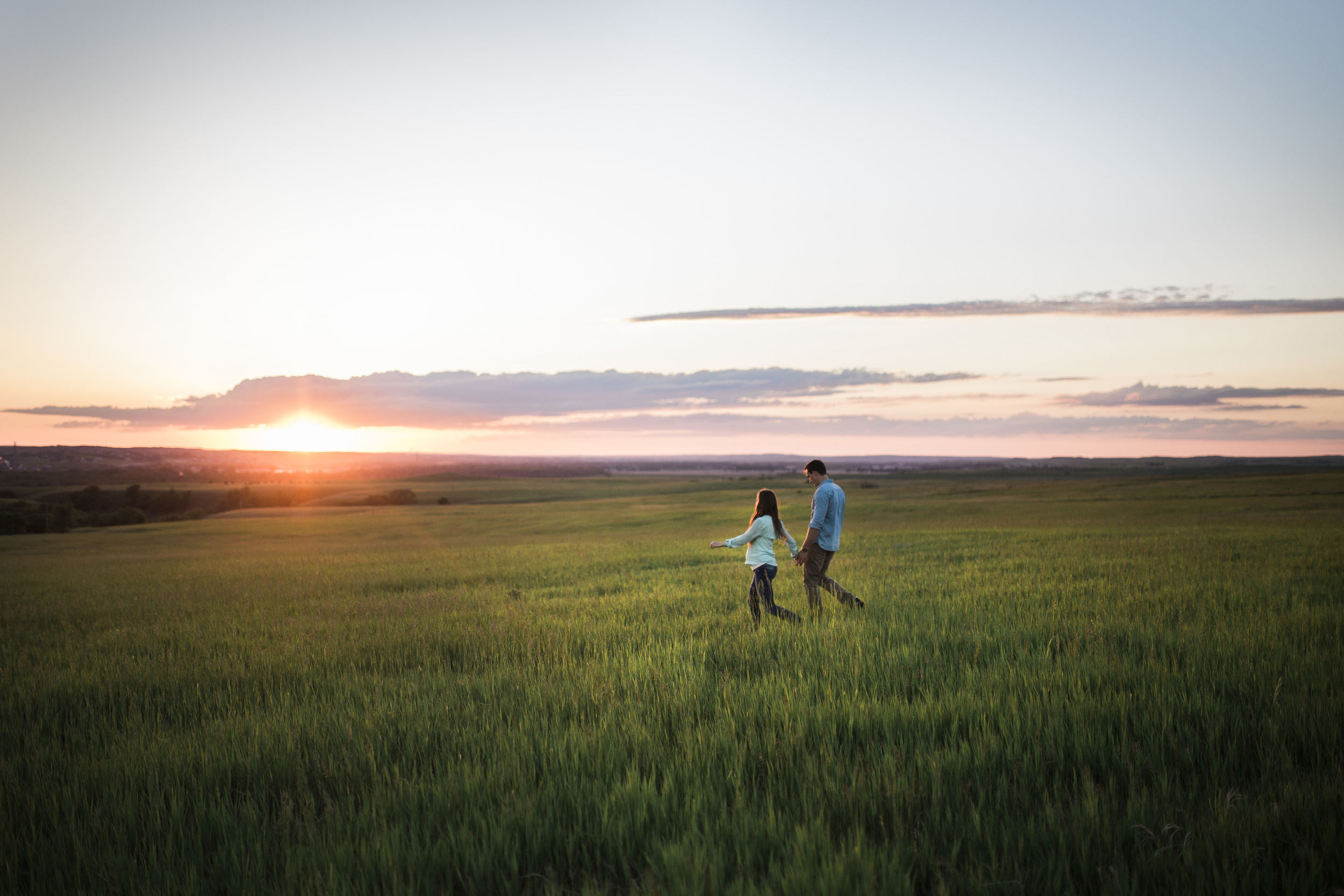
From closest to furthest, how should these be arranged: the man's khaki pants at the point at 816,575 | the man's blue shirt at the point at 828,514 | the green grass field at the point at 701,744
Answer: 1. the green grass field at the point at 701,744
2. the man's blue shirt at the point at 828,514
3. the man's khaki pants at the point at 816,575

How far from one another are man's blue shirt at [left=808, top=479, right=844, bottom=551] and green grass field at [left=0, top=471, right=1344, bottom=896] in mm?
1177

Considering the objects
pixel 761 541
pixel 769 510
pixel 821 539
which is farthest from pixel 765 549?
pixel 821 539

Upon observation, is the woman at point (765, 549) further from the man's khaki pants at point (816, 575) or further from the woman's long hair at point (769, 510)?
the man's khaki pants at point (816, 575)

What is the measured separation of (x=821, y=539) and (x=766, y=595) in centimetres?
124

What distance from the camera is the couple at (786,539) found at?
899 cm

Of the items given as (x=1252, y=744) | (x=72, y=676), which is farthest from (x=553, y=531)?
(x=1252, y=744)

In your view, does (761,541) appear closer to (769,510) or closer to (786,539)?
(769,510)

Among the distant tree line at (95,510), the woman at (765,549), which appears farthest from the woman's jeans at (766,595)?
the distant tree line at (95,510)

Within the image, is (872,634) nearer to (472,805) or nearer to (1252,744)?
(1252,744)

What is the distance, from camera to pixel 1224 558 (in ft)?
49.2

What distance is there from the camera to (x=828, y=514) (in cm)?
908

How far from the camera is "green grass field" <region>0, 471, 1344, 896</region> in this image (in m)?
3.29

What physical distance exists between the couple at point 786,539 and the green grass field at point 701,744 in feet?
1.63

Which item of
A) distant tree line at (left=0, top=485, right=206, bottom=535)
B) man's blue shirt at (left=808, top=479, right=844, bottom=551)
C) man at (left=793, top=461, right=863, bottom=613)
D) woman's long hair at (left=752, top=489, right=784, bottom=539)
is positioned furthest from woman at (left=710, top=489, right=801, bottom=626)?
distant tree line at (left=0, top=485, right=206, bottom=535)
